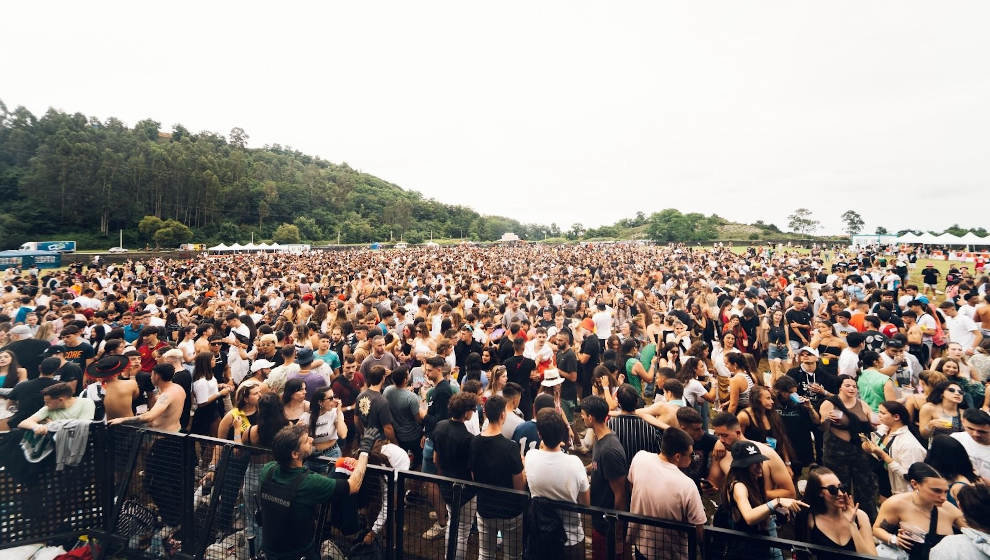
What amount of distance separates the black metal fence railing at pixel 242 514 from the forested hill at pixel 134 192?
69.8 metres

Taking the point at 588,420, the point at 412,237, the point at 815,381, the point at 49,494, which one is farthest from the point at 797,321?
the point at 412,237

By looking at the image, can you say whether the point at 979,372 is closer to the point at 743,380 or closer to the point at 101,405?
the point at 743,380

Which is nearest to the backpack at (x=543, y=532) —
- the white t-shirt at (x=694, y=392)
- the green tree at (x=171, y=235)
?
the white t-shirt at (x=694, y=392)

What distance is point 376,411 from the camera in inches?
167

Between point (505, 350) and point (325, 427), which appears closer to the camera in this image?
point (325, 427)

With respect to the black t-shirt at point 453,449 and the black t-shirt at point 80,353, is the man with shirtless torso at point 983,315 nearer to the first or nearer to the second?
the black t-shirt at point 453,449

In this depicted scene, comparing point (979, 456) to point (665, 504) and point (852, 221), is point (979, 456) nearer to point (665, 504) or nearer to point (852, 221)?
point (665, 504)

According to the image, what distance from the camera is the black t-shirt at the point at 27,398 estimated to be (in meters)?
4.20

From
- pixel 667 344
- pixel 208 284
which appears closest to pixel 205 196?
pixel 208 284

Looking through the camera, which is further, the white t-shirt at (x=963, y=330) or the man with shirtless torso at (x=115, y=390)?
the white t-shirt at (x=963, y=330)

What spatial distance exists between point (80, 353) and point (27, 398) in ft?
Answer: 8.56

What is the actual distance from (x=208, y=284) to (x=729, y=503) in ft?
56.4

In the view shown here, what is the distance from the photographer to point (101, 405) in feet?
15.3

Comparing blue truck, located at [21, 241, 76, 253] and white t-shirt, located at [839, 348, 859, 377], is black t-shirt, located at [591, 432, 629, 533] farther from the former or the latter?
blue truck, located at [21, 241, 76, 253]
